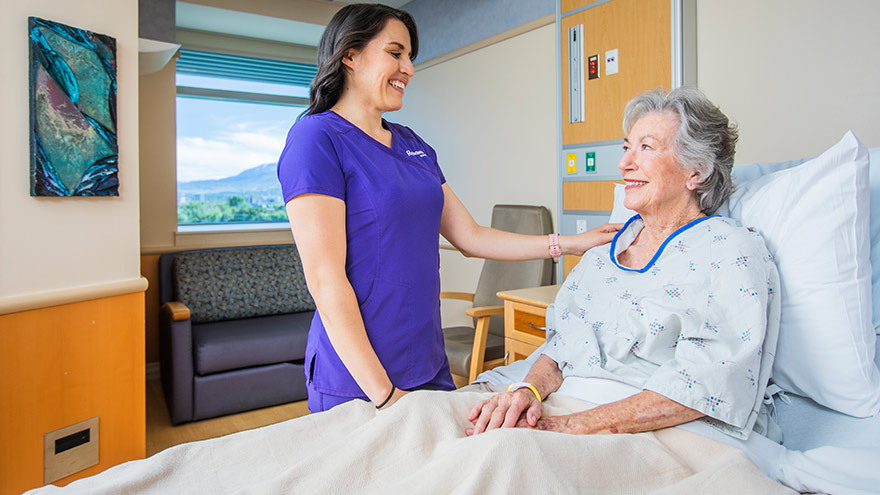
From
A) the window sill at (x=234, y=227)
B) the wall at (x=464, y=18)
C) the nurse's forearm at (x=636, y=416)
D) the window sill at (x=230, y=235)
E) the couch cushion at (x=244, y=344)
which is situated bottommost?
the couch cushion at (x=244, y=344)

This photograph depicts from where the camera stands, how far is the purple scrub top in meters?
1.17

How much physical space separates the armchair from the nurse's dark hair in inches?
62.2

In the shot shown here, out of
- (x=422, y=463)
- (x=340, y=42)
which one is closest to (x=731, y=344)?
(x=422, y=463)

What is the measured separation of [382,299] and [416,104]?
3.51 m

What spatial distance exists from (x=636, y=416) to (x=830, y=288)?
509 millimetres

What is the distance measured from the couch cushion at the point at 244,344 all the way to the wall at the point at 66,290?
32.9 inches

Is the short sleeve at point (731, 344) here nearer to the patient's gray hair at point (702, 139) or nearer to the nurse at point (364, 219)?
the patient's gray hair at point (702, 139)

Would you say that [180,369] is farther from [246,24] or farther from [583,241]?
[246,24]

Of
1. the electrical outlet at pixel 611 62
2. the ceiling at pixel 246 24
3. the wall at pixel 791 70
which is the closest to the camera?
the wall at pixel 791 70

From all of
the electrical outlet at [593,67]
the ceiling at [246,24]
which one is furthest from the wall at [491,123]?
the ceiling at [246,24]

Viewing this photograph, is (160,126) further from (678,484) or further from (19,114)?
(678,484)

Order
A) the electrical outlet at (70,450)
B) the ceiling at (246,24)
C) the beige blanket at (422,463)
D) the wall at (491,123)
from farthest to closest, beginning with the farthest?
1. the ceiling at (246,24)
2. the wall at (491,123)
3. the electrical outlet at (70,450)
4. the beige blanket at (422,463)

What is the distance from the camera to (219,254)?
386 centimetres

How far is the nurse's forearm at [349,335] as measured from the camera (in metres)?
1.13
